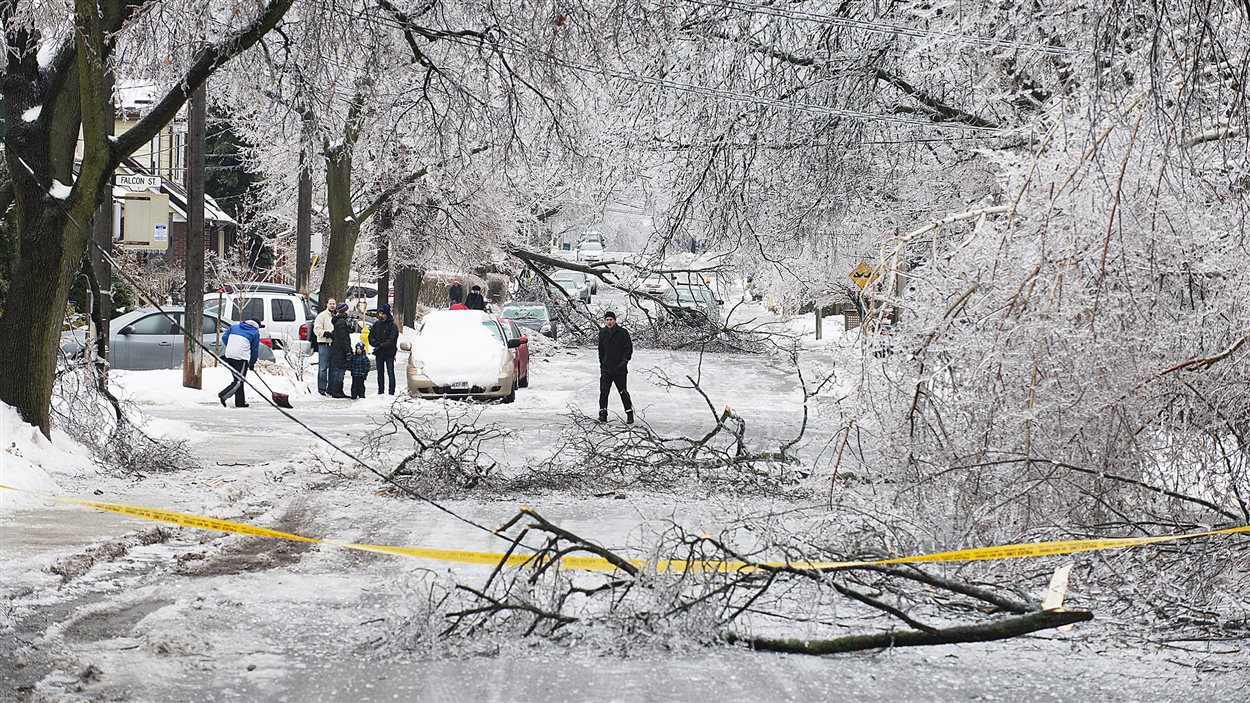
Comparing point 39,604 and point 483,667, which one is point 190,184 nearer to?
point 39,604

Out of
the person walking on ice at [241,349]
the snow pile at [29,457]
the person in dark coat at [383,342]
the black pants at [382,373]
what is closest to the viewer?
the snow pile at [29,457]

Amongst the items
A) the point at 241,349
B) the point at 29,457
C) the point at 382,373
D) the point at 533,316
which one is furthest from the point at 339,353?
the point at 533,316

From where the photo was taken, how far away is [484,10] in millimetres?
12742

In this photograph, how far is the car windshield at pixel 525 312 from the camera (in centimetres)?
4312

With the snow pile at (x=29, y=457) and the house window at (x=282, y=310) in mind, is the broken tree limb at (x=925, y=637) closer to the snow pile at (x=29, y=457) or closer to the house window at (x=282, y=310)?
the snow pile at (x=29, y=457)

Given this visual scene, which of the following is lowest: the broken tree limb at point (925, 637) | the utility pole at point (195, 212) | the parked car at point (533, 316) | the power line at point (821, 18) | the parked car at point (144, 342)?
the broken tree limb at point (925, 637)

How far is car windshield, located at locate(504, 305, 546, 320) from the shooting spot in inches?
1698

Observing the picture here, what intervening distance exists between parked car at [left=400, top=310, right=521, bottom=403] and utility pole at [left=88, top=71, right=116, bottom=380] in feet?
15.4

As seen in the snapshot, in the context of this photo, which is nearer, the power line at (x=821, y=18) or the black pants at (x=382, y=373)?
the power line at (x=821, y=18)

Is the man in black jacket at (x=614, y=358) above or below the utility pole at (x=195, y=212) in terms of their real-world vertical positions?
below

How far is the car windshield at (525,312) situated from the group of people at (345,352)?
18.4 m

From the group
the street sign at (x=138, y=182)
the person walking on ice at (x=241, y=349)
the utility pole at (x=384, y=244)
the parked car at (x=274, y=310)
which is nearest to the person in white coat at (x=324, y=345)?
the person walking on ice at (x=241, y=349)

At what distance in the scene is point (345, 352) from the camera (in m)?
22.5

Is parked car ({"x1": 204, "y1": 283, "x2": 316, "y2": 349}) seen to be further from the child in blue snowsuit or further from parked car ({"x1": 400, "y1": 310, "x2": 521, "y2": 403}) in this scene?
parked car ({"x1": 400, "y1": 310, "x2": 521, "y2": 403})
